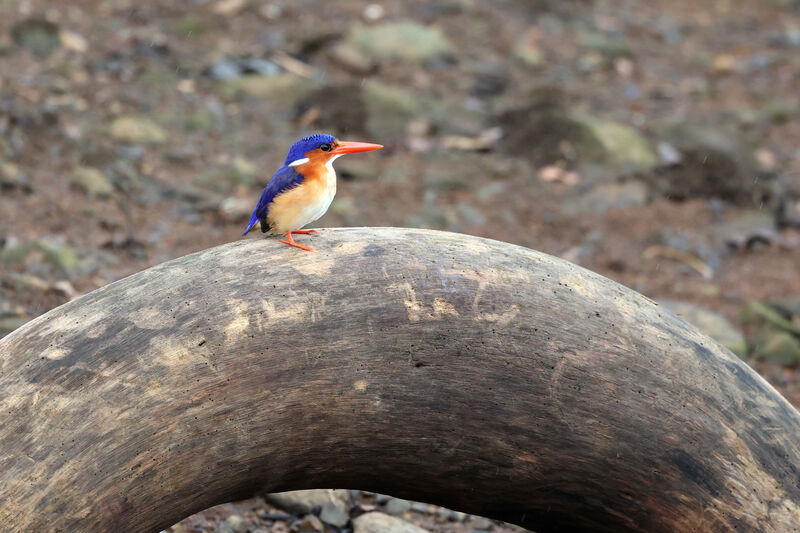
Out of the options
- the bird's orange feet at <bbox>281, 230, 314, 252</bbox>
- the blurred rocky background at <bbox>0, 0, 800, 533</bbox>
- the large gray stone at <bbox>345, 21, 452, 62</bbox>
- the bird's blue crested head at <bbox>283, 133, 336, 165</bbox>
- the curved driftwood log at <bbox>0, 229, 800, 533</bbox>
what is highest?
the bird's blue crested head at <bbox>283, 133, 336, 165</bbox>

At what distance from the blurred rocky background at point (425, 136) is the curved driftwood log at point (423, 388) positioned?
2.30 m

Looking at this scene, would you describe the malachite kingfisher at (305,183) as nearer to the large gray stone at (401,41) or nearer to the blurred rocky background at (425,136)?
the blurred rocky background at (425,136)

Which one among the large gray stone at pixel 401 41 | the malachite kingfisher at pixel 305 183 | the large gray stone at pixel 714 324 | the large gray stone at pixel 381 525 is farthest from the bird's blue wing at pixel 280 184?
the large gray stone at pixel 401 41

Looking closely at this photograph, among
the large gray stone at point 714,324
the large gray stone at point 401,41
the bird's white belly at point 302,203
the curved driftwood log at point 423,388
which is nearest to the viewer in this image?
the curved driftwood log at point 423,388

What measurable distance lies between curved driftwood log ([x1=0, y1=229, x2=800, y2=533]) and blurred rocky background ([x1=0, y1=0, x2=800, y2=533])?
2.30 meters

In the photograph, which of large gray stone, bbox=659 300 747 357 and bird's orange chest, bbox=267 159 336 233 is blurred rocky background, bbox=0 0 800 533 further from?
bird's orange chest, bbox=267 159 336 233

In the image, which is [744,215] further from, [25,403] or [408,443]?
[25,403]

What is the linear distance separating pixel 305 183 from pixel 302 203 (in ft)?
0.21

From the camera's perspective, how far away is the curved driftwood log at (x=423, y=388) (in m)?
2.56

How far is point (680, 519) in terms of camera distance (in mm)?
2734

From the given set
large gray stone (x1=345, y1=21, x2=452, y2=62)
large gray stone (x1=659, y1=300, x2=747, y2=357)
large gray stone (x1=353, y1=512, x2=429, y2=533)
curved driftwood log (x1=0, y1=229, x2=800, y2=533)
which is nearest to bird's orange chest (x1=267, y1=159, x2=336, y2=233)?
curved driftwood log (x1=0, y1=229, x2=800, y2=533)

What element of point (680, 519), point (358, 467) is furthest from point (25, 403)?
point (680, 519)

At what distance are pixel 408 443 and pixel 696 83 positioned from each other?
26.9ft

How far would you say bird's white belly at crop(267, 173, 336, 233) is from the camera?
281cm
